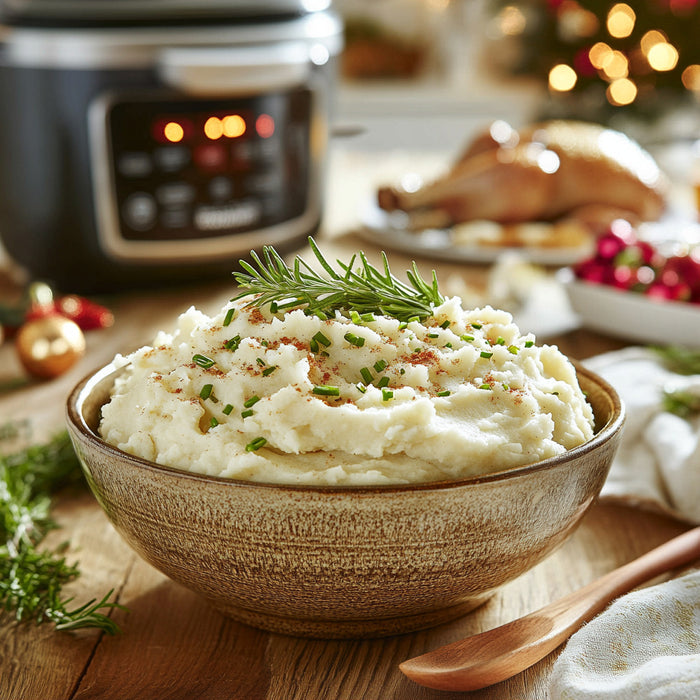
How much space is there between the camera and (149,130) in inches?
72.3

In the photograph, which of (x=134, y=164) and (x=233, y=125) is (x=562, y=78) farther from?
(x=134, y=164)

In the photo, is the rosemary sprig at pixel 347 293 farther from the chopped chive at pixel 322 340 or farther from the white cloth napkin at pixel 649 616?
the white cloth napkin at pixel 649 616

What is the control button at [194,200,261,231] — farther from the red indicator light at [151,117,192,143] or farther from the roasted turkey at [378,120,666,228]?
the roasted turkey at [378,120,666,228]

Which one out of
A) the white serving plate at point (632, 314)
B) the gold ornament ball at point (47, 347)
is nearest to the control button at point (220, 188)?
the gold ornament ball at point (47, 347)

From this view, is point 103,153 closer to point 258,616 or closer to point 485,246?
point 485,246

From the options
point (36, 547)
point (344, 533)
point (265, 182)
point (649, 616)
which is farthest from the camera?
point (265, 182)

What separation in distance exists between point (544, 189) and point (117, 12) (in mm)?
1059

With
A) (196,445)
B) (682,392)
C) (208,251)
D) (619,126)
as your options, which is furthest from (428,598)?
(619,126)

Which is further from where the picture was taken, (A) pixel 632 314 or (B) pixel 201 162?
(B) pixel 201 162

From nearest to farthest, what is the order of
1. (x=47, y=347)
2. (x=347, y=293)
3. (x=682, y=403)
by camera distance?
1. (x=347, y=293)
2. (x=682, y=403)
3. (x=47, y=347)

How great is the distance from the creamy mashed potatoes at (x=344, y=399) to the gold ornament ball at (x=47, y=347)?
0.64m

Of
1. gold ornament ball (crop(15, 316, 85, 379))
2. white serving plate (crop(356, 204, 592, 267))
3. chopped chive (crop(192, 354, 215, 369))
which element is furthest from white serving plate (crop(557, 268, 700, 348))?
chopped chive (crop(192, 354, 215, 369))

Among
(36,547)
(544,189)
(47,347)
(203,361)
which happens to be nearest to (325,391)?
(203,361)

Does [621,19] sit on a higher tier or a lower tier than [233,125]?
lower
